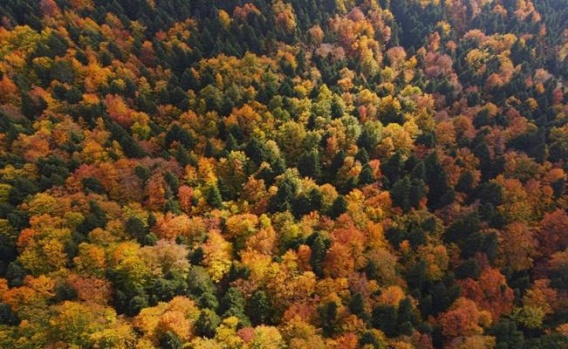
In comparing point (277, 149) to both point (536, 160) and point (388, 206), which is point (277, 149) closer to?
point (388, 206)

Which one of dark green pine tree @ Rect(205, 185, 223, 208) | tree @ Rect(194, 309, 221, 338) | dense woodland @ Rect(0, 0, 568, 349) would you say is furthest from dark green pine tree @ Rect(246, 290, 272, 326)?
dark green pine tree @ Rect(205, 185, 223, 208)

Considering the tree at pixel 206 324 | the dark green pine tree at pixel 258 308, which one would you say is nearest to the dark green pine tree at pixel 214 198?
the dark green pine tree at pixel 258 308

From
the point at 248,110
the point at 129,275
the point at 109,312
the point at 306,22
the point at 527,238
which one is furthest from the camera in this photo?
the point at 306,22

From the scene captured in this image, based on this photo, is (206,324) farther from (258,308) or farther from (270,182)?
(270,182)

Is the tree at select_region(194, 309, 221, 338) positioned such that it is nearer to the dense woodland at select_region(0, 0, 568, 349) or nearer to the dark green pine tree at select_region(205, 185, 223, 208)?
the dense woodland at select_region(0, 0, 568, 349)

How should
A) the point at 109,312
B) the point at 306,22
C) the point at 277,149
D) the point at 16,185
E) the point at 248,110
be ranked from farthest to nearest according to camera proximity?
the point at 306,22, the point at 248,110, the point at 277,149, the point at 16,185, the point at 109,312

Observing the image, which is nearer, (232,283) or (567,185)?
(232,283)

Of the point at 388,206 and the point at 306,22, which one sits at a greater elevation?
the point at 306,22

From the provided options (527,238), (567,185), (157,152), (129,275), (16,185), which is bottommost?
(129,275)

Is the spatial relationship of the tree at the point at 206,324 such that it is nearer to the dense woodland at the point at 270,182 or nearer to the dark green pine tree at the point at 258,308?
the dense woodland at the point at 270,182

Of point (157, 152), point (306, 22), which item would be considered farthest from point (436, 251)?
point (306, 22)
